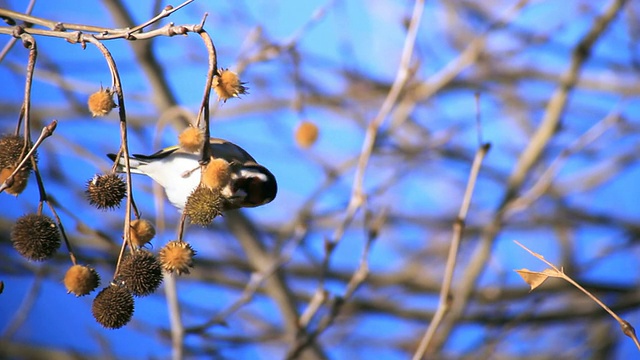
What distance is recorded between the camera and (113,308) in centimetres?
48

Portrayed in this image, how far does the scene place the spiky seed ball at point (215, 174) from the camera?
19.1 inches

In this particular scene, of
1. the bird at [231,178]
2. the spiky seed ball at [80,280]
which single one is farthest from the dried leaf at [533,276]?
the spiky seed ball at [80,280]

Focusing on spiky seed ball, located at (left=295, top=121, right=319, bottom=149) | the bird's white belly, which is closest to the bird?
the bird's white belly

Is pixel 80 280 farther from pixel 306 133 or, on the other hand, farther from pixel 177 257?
pixel 306 133

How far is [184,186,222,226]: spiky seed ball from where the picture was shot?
1.58 feet

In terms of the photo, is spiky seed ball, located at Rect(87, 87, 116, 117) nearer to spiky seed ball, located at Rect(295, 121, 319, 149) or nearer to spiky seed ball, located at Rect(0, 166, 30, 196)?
spiky seed ball, located at Rect(0, 166, 30, 196)

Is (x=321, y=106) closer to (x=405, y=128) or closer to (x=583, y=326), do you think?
(x=405, y=128)

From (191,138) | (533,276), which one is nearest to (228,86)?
(191,138)

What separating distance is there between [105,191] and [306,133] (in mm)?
418

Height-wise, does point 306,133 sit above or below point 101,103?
above

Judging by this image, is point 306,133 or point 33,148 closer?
point 33,148

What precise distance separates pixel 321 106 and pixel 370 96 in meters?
0.17

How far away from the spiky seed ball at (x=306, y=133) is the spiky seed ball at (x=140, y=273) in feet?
1.40

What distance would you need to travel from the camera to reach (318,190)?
1.29m
